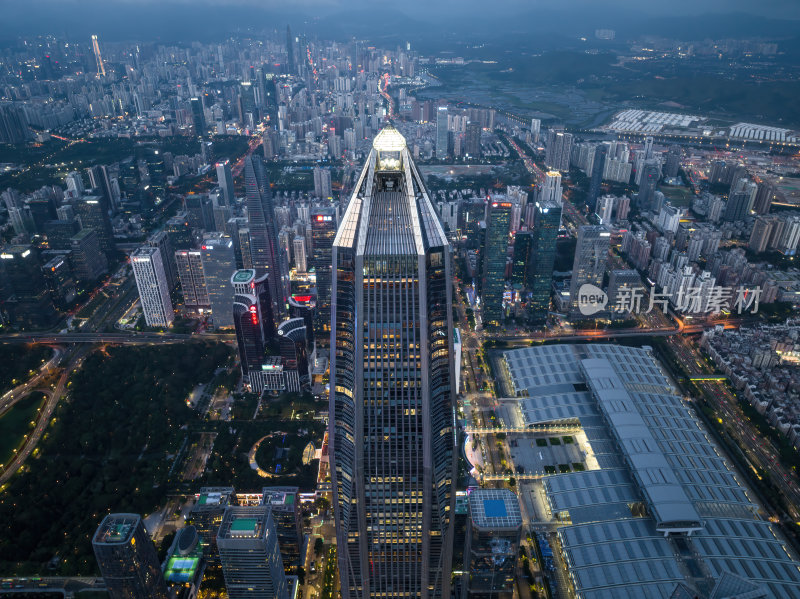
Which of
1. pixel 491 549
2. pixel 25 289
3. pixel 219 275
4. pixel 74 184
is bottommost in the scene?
pixel 25 289

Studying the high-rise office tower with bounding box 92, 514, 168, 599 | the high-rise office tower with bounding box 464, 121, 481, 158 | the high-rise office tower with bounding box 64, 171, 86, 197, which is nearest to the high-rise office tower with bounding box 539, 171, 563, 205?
the high-rise office tower with bounding box 464, 121, 481, 158

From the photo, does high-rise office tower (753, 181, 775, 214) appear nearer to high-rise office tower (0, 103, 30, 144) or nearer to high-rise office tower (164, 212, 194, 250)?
high-rise office tower (164, 212, 194, 250)

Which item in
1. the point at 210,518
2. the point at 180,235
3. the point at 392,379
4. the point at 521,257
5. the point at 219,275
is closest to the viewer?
the point at 392,379

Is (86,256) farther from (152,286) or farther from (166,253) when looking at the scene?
(152,286)

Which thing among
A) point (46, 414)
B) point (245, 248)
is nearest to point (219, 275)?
point (245, 248)

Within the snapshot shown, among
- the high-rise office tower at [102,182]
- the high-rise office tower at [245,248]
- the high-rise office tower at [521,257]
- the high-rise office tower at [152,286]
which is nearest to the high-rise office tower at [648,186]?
the high-rise office tower at [521,257]

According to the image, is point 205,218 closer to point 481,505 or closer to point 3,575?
point 3,575

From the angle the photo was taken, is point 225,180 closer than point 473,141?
Yes
